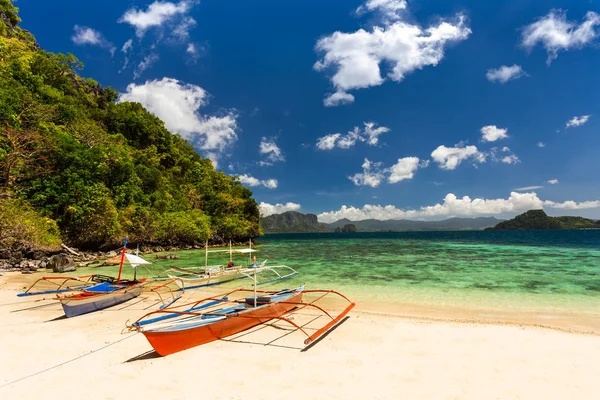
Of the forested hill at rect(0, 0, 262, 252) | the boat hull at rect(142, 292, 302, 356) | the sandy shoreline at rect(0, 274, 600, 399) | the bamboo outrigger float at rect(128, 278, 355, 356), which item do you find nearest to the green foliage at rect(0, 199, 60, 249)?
the forested hill at rect(0, 0, 262, 252)

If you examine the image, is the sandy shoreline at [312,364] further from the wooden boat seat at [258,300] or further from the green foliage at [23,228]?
the green foliage at [23,228]

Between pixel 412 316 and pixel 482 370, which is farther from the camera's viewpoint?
pixel 412 316

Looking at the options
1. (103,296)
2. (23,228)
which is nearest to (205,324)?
(103,296)

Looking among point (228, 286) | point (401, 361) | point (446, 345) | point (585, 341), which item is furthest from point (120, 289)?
point (585, 341)

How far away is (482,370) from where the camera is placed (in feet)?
21.1

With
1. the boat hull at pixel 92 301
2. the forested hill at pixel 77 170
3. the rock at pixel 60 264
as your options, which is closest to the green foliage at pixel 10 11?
the forested hill at pixel 77 170

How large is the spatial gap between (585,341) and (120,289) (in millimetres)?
17400

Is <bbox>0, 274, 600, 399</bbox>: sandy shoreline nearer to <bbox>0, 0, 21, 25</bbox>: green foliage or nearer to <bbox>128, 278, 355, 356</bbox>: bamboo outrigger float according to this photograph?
<bbox>128, 278, 355, 356</bbox>: bamboo outrigger float

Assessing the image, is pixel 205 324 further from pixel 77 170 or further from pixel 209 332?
pixel 77 170

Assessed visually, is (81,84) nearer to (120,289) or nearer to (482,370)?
(120,289)

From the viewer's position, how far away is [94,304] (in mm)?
10922

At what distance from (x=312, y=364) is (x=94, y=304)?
9.60 m

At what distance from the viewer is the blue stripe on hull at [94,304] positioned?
33.0 ft

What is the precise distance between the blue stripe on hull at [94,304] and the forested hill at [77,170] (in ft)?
57.6
